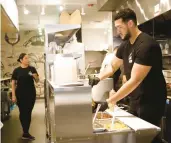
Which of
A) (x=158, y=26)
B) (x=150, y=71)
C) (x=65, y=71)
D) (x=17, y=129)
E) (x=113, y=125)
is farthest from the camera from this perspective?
(x=17, y=129)

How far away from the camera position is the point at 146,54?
6.41 feet

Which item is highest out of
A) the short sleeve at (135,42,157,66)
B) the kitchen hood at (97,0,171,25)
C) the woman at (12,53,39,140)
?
the kitchen hood at (97,0,171,25)

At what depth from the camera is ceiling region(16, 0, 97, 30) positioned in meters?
5.91

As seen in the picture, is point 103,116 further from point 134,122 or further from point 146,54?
point 146,54

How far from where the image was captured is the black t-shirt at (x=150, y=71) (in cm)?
197

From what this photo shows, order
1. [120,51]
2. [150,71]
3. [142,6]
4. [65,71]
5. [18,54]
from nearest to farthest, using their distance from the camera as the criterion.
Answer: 1. [150,71]
2. [65,71]
3. [120,51]
4. [142,6]
5. [18,54]

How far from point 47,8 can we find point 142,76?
5145mm

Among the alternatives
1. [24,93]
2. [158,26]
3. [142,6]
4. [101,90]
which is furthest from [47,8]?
[101,90]

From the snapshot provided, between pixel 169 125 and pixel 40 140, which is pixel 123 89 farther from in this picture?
pixel 40 140

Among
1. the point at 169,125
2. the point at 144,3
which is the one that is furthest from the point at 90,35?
the point at 169,125

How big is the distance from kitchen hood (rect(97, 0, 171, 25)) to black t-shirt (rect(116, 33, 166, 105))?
1.06m

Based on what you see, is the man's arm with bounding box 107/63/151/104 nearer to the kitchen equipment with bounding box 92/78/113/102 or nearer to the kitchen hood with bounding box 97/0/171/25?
the kitchen hood with bounding box 97/0/171/25

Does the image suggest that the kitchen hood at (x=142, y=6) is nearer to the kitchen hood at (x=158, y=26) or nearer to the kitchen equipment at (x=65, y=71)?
the kitchen hood at (x=158, y=26)

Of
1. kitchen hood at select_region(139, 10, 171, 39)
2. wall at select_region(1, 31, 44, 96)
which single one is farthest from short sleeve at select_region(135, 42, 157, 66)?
wall at select_region(1, 31, 44, 96)
